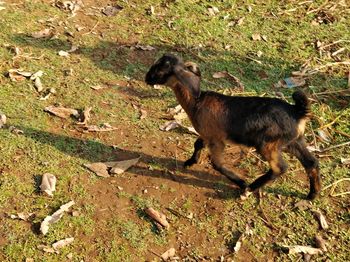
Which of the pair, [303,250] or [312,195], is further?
[312,195]

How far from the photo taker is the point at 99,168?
222 inches

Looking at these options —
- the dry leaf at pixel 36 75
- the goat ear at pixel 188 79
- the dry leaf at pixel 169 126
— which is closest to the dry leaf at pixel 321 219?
the goat ear at pixel 188 79

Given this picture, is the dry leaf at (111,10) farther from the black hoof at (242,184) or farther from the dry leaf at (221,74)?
the black hoof at (242,184)

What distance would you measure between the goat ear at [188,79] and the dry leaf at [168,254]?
1692 mm

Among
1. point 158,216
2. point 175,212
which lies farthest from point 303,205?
point 158,216

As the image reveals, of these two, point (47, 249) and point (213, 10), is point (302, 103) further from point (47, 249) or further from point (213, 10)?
point (213, 10)

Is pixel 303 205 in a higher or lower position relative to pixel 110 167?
lower

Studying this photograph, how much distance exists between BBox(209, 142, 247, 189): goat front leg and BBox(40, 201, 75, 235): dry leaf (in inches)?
64.4

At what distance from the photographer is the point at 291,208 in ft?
18.2

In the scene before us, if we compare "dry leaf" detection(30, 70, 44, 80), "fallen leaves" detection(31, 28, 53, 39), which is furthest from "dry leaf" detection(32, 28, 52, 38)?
"dry leaf" detection(30, 70, 44, 80)

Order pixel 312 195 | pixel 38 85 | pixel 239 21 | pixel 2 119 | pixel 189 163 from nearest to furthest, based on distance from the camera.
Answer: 1. pixel 312 195
2. pixel 189 163
3. pixel 2 119
4. pixel 38 85
5. pixel 239 21

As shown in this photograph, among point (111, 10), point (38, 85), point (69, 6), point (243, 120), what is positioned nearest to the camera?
point (243, 120)

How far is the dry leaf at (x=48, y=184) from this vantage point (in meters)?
5.23

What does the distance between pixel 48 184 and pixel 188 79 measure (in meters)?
1.92
